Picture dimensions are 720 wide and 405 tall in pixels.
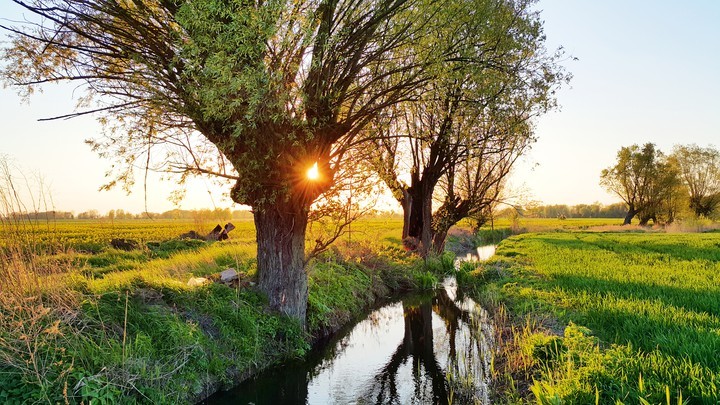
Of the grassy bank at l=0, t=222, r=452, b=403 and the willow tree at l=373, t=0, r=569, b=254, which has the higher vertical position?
the willow tree at l=373, t=0, r=569, b=254

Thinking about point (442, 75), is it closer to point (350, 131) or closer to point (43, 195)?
point (350, 131)

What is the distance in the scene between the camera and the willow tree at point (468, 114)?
10.8 metres

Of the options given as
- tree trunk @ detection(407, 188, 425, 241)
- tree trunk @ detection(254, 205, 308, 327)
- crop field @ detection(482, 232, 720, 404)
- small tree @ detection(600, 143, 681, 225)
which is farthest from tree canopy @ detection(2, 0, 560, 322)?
small tree @ detection(600, 143, 681, 225)

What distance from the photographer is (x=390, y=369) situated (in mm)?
8406

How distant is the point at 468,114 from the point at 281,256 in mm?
8638

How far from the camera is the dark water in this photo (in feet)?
23.1

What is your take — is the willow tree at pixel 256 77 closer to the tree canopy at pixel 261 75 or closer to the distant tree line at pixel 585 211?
the tree canopy at pixel 261 75

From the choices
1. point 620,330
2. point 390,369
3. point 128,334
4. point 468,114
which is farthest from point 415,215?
point 128,334

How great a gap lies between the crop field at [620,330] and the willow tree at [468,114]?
15.0ft

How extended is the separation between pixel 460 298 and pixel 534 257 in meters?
6.37

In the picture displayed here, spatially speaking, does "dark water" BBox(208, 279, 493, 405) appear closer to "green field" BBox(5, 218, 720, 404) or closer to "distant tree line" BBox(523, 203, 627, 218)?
"green field" BBox(5, 218, 720, 404)

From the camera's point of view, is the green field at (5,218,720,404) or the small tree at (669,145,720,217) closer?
the green field at (5,218,720,404)

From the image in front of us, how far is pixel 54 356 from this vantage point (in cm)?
528

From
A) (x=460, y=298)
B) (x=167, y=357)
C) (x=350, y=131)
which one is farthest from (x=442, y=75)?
(x=460, y=298)
